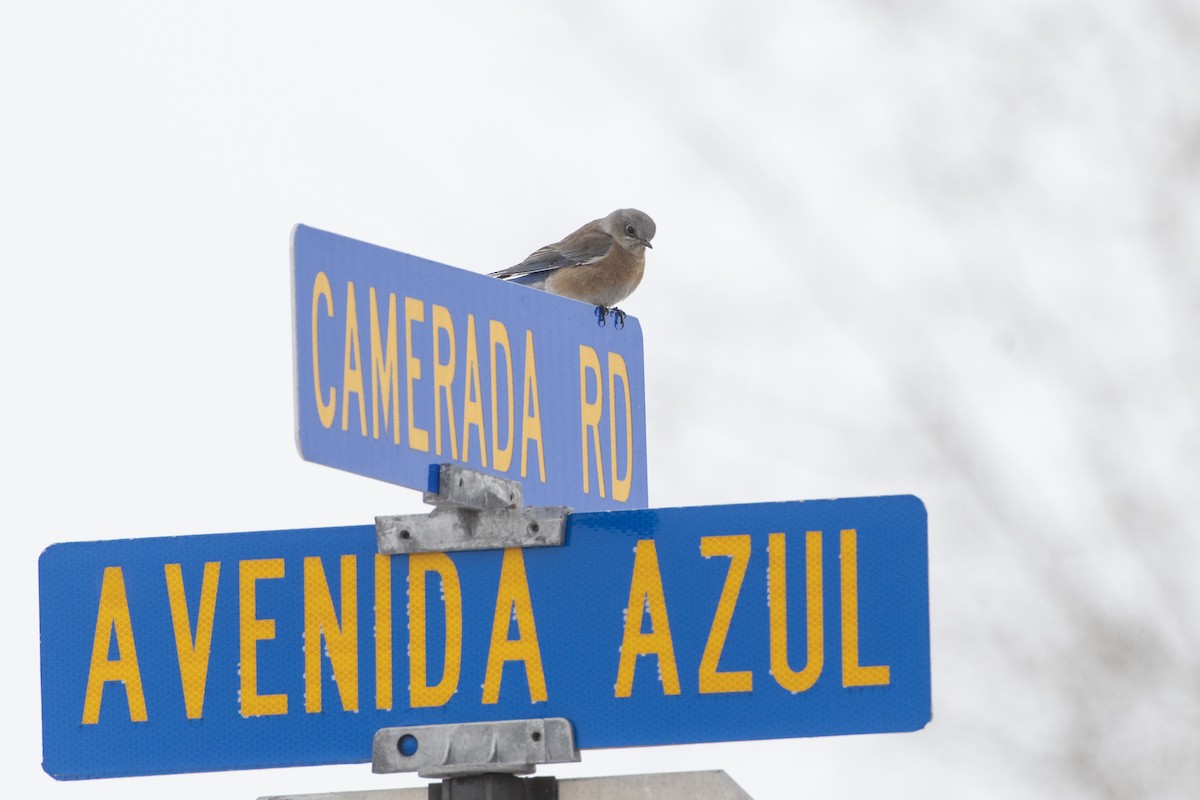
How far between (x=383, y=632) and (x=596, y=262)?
5.45 meters

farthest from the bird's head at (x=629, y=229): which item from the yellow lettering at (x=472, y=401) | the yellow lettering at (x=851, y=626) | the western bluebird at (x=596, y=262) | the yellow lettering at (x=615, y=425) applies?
the yellow lettering at (x=851, y=626)

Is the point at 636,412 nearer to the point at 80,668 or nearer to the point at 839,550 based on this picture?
the point at 839,550

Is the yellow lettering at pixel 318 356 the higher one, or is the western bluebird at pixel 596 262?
the western bluebird at pixel 596 262

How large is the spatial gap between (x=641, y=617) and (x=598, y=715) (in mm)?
148

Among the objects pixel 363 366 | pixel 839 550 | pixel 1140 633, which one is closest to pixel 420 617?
pixel 363 366

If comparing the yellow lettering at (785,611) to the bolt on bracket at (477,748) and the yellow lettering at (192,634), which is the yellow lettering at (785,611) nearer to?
the bolt on bracket at (477,748)

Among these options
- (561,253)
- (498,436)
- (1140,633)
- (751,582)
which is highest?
(561,253)

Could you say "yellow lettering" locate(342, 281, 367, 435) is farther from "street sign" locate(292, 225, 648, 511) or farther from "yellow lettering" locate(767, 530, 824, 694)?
"yellow lettering" locate(767, 530, 824, 694)

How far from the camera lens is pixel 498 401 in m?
3.48

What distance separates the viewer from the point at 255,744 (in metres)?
3.39

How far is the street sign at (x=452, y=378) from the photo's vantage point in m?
3.16

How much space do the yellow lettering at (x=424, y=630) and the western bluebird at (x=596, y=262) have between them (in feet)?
17.3

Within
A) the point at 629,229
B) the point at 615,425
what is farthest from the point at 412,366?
the point at 629,229

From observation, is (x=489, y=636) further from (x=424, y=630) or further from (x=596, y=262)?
(x=596, y=262)
